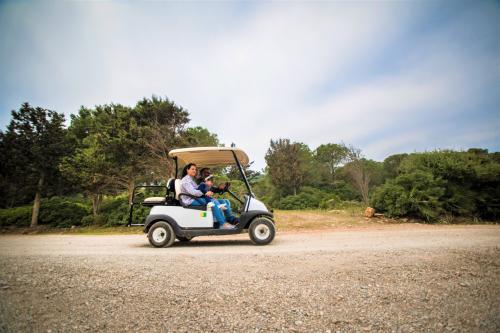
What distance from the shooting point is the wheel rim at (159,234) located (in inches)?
194

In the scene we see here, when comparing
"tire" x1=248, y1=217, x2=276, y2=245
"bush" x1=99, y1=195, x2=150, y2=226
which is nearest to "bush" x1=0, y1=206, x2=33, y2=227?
"bush" x1=99, y1=195, x2=150, y2=226

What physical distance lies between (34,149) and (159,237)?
12947mm

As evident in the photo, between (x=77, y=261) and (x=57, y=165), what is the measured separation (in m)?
13.4

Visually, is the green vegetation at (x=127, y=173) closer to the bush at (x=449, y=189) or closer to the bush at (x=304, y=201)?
the bush at (x=449, y=189)

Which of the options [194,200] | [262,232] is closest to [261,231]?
[262,232]

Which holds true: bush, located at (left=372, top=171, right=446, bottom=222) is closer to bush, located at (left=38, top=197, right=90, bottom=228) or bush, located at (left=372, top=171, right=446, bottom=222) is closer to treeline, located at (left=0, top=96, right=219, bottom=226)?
treeline, located at (left=0, top=96, right=219, bottom=226)

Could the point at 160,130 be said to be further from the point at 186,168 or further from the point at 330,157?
the point at 330,157

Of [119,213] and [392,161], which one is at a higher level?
[392,161]

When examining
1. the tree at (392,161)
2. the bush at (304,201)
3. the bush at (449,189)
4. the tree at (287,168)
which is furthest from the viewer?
the tree at (392,161)

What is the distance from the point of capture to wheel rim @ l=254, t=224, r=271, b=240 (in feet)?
16.0

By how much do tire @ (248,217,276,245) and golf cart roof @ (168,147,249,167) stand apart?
1657 mm

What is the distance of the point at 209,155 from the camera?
574cm

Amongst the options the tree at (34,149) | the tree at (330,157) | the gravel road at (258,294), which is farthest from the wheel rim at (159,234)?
the tree at (330,157)

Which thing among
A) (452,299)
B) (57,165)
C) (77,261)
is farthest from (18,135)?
(452,299)
